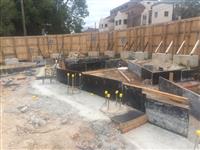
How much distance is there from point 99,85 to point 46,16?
24.8 meters

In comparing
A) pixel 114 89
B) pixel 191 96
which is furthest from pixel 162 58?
pixel 191 96

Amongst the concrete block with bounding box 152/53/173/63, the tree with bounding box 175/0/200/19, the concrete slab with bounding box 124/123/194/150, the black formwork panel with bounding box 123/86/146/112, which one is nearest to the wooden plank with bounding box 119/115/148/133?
the concrete slab with bounding box 124/123/194/150

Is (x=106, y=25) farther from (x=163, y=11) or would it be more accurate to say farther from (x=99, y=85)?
(x=99, y=85)

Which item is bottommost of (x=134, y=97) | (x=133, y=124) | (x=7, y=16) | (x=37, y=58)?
(x=133, y=124)

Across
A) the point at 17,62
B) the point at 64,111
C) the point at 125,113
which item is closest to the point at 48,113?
the point at 64,111

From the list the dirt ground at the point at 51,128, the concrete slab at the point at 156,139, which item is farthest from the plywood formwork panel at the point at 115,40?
the dirt ground at the point at 51,128

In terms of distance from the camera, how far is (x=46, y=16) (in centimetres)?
3094

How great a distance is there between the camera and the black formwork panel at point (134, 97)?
263 inches

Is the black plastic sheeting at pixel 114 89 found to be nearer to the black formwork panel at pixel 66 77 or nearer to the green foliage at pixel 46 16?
the black formwork panel at pixel 66 77

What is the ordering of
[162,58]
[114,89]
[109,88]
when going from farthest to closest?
[162,58]
[109,88]
[114,89]

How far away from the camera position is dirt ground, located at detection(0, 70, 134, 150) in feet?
17.4

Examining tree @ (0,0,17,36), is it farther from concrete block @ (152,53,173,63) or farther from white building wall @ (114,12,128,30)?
white building wall @ (114,12,128,30)

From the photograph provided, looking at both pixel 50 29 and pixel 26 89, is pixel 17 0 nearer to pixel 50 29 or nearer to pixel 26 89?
pixel 50 29

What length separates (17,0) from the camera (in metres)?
27.0
